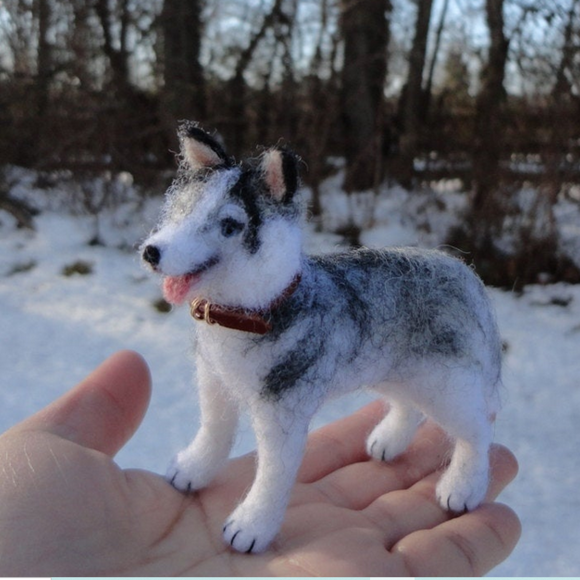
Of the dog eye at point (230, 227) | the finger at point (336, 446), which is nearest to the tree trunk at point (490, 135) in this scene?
the finger at point (336, 446)

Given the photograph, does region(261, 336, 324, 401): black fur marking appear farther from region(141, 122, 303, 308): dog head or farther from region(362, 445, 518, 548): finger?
region(362, 445, 518, 548): finger

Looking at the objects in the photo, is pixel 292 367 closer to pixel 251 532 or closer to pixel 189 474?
pixel 251 532

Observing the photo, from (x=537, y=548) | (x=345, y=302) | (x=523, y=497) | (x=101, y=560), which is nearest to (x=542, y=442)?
(x=523, y=497)

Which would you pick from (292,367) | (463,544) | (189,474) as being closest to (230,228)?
(292,367)

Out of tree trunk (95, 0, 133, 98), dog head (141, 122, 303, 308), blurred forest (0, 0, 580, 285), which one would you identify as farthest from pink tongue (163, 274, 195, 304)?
tree trunk (95, 0, 133, 98)

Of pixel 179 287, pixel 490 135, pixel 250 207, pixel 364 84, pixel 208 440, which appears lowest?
pixel 208 440

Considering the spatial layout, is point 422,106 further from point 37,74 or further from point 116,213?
point 37,74

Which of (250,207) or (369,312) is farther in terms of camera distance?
(369,312)
